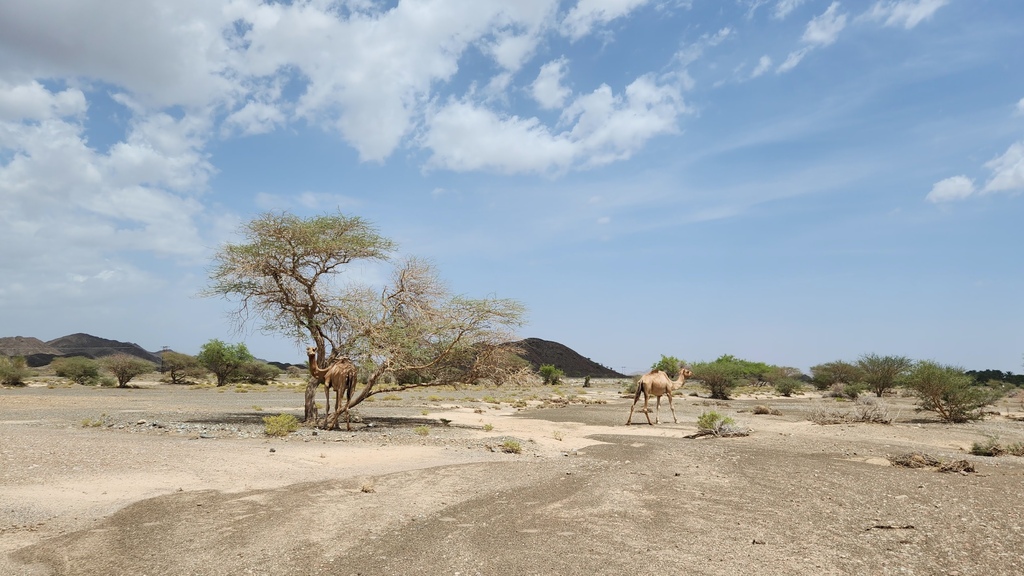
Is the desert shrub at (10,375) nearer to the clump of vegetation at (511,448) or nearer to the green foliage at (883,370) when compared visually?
the clump of vegetation at (511,448)

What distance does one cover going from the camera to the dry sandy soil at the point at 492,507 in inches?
270

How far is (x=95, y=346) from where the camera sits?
570ft

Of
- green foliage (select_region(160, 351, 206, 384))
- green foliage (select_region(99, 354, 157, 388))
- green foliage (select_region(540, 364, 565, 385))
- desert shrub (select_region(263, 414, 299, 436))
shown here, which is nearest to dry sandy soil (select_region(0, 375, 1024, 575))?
desert shrub (select_region(263, 414, 299, 436))

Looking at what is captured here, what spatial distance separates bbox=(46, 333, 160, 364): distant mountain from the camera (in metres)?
162

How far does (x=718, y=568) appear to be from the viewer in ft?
21.5

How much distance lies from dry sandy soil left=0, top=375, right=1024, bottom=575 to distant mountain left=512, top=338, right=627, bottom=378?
9739cm

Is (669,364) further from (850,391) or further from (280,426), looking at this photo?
(280,426)

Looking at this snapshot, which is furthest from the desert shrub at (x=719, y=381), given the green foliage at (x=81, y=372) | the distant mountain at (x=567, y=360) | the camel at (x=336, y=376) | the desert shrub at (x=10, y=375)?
the distant mountain at (x=567, y=360)

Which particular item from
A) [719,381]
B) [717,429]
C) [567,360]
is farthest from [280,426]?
[567,360]

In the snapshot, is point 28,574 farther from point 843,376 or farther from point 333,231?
point 843,376

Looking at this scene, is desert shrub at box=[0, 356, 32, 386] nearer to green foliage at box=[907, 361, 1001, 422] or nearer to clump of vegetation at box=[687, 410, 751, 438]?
clump of vegetation at box=[687, 410, 751, 438]

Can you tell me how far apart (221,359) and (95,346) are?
147196 millimetres

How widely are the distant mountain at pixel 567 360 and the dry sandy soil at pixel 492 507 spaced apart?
320 ft

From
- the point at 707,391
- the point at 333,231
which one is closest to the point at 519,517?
the point at 333,231
